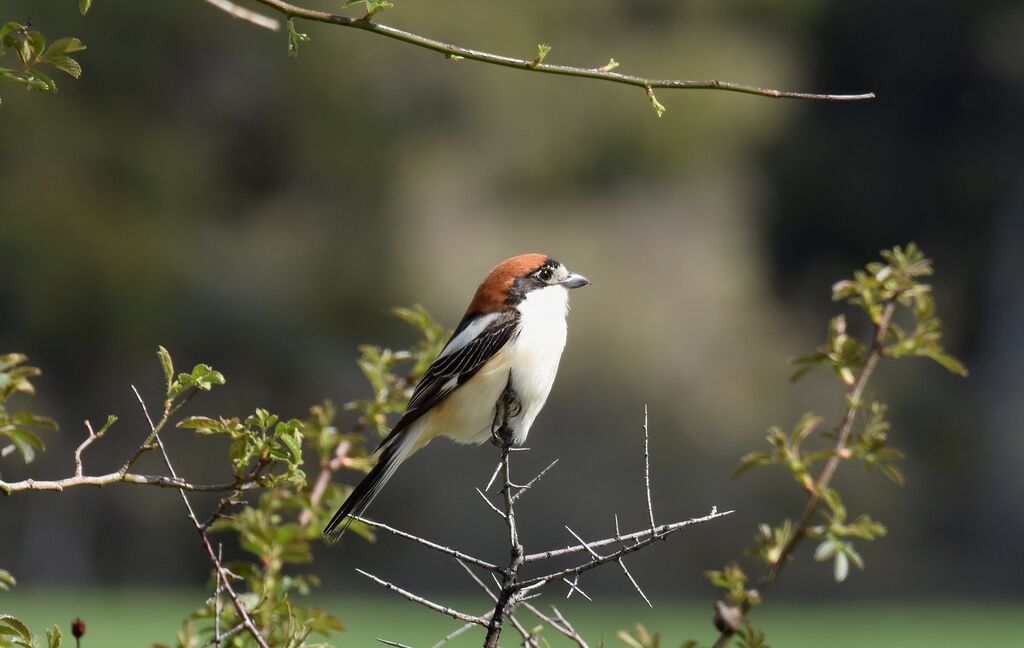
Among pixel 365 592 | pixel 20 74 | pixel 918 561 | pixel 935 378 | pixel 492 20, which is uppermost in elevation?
pixel 492 20

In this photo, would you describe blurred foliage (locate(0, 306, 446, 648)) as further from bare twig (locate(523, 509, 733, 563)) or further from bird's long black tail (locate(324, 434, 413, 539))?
bare twig (locate(523, 509, 733, 563))

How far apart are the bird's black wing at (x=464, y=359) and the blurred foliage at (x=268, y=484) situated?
0.39 m

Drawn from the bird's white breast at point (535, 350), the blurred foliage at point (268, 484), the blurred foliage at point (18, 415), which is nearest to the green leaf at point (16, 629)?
the blurred foliage at point (268, 484)

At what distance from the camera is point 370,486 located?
3387 mm

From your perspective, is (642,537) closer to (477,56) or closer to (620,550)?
(620,550)

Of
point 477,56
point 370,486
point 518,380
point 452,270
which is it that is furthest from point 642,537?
point 452,270

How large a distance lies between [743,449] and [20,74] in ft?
77.5

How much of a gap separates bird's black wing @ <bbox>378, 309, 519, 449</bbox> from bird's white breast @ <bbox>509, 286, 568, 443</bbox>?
0.13 ft

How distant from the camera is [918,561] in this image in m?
25.7

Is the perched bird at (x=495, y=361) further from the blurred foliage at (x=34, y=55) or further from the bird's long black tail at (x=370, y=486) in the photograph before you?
the blurred foliage at (x=34, y=55)

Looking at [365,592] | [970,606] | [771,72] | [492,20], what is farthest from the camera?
[771,72]

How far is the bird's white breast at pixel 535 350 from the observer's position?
153 inches

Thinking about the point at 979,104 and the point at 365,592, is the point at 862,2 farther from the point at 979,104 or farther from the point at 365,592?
the point at 365,592

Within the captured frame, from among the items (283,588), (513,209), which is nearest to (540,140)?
(513,209)
